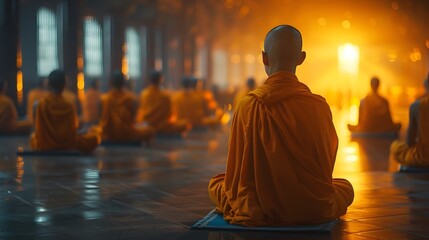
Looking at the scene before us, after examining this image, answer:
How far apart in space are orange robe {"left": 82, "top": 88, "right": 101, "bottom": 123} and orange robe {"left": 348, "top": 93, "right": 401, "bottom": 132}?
822 centimetres

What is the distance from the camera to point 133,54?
3466 centimetres

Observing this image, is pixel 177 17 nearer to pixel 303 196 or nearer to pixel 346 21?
pixel 346 21

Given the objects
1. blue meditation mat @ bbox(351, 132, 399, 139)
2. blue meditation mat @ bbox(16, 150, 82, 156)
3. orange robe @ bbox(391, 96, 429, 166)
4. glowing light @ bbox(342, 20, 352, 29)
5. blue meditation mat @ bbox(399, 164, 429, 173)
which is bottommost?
blue meditation mat @ bbox(351, 132, 399, 139)

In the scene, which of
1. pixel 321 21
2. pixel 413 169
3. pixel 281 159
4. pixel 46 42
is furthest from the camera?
pixel 321 21

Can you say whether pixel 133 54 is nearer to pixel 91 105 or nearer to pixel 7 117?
pixel 91 105

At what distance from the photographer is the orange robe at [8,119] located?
1765 centimetres

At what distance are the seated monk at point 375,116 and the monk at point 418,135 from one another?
7.38m

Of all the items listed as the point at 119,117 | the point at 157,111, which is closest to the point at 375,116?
the point at 157,111

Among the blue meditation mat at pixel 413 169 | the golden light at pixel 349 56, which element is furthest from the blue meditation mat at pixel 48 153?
the golden light at pixel 349 56

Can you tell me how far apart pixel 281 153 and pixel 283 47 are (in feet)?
2.76

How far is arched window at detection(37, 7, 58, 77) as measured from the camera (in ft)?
92.0

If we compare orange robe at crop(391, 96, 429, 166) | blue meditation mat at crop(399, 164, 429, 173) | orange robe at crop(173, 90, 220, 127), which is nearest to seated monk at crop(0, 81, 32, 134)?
orange robe at crop(173, 90, 220, 127)

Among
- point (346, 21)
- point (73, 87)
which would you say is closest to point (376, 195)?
point (73, 87)

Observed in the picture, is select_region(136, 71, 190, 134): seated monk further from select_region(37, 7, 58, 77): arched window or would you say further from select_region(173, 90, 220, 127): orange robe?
select_region(37, 7, 58, 77): arched window
